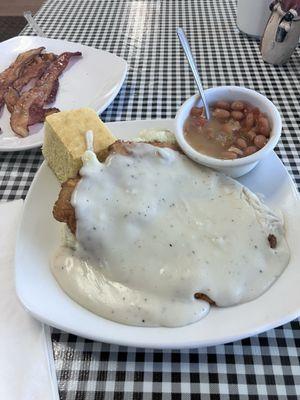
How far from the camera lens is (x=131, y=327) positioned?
90cm

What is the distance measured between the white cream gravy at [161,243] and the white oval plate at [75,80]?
1.63 ft

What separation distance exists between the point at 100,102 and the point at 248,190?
0.76m

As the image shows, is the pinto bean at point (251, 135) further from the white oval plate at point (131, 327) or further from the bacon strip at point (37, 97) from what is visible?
the bacon strip at point (37, 97)

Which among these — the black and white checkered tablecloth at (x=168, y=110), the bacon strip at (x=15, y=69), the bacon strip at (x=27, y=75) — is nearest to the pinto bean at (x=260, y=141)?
the black and white checkered tablecloth at (x=168, y=110)

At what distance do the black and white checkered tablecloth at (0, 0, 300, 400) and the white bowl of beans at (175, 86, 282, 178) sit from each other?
25 cm

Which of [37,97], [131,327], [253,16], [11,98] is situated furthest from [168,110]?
[131,327]

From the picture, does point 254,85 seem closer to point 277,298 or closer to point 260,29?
point 260,29

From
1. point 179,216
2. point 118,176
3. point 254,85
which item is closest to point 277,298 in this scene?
point 179,216

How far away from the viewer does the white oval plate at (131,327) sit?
87 cm

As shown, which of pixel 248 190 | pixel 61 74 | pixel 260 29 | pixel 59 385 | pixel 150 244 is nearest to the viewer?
pixel 59 385

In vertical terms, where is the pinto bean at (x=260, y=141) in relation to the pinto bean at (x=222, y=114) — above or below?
below

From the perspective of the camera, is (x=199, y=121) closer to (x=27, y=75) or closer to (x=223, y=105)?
(x=223, y=105)

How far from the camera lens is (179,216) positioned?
3.47ft

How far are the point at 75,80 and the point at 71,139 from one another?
70 centimetres
